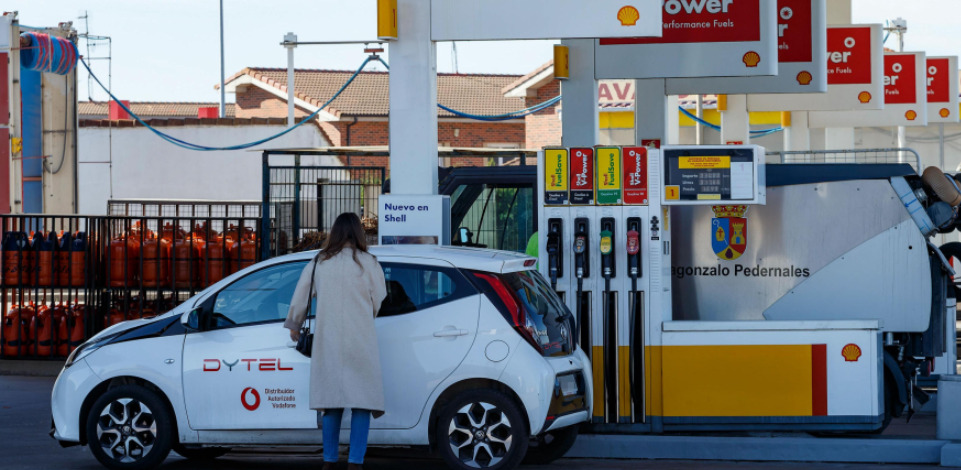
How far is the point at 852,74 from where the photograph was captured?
1797cm

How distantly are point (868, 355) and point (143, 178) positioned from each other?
37877mm

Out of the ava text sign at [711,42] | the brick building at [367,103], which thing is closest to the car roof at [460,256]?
the ava text sign at [711,42]

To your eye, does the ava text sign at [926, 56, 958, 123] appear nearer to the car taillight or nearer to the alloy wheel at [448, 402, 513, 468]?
A: the car taillight

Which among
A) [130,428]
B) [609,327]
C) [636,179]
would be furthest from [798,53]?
[130,428]

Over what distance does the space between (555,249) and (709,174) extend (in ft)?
4.15

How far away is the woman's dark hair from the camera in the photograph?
318 inches

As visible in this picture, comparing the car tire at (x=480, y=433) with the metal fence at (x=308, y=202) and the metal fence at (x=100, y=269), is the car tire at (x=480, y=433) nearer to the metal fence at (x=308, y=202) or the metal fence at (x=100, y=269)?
the metal fence at (x=308, y=202)

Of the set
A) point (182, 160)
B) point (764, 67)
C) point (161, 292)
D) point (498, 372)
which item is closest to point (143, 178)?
point (182, 160)

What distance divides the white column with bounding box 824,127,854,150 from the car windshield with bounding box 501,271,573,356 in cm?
1857

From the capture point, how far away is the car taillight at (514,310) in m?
8.26

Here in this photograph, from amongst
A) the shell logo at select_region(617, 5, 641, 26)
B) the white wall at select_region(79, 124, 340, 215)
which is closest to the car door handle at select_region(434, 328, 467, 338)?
the shell logo at select_region(617, 5, 641, 26)

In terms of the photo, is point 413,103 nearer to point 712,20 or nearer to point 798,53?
point 712,20

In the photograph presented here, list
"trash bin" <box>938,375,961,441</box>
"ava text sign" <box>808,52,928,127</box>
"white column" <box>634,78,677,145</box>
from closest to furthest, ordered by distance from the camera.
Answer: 1. "trash bin" <box>938,375,961,441</box>
2. "white column" <box>634,78,677,145</box>
3. "ava text sign" <box>808,52,928,127</box>

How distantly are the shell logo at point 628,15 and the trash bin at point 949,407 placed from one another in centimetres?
341
